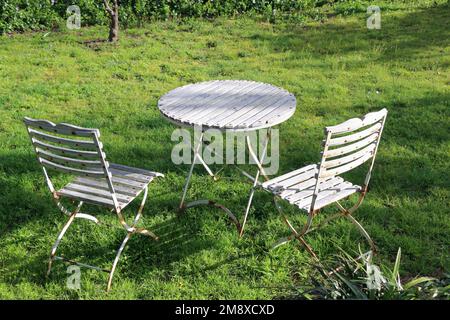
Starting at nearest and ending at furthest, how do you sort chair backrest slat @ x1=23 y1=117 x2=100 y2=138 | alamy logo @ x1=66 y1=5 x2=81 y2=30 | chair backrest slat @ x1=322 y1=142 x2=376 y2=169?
chair backrest slat @ x1=23 y1=117 x2=100 y2=138 < chair backrest slat @ x1=322 y1=142 x2=376 y2=169 < alamy logo @ x1=66 y1=5 x2=81 y2=30

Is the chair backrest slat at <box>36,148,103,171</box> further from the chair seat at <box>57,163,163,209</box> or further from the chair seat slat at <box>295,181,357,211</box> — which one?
the chair seat slat at <box>295,181,357,211</box>

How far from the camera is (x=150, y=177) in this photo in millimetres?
3977

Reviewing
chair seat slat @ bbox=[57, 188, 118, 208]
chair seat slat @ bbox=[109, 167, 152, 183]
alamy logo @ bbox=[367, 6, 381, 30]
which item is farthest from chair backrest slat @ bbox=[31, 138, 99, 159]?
alamy logo @ bbox=[367, 6, 381, 30]

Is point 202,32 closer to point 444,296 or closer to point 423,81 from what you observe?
point 423,81

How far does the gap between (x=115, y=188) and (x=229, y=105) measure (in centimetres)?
118

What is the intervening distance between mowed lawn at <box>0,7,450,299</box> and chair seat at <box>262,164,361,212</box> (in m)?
0.42

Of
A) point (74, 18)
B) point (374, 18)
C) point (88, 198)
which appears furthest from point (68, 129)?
point (374, 18)

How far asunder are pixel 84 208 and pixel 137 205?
1.56 feet

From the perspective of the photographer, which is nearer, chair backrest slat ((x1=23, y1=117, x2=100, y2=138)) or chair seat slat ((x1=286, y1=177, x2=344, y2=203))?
chair backrest slat ((x1=23, y1=117, x2=100, y2=138))

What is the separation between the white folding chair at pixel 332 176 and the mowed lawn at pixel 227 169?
1.36ft

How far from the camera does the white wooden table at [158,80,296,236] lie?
12.7 ft

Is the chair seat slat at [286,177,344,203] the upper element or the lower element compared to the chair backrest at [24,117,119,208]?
lower

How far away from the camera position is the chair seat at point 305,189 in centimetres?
362

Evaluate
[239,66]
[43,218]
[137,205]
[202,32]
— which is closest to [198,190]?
[137,205]
